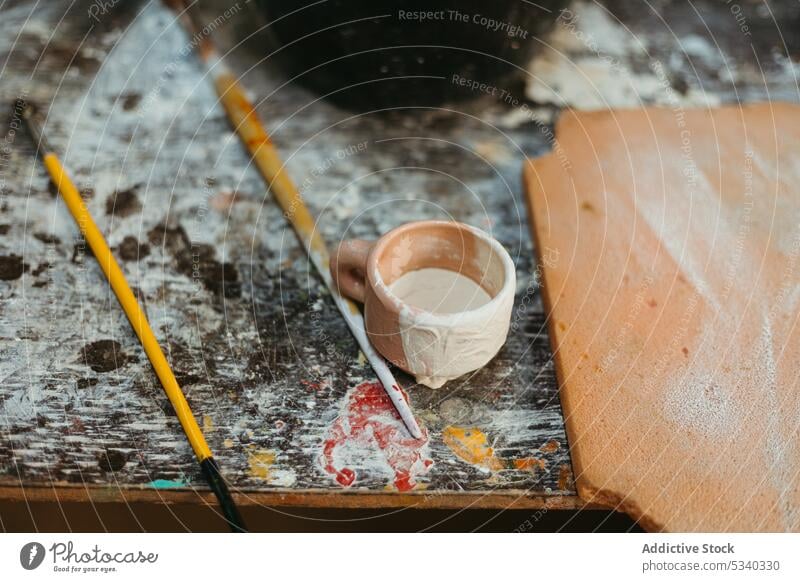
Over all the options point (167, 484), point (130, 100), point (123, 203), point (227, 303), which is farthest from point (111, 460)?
point (130, 100)

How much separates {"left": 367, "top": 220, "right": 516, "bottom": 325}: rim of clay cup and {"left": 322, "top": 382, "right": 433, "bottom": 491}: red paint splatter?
0.08 metres

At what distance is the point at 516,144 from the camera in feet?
2.46

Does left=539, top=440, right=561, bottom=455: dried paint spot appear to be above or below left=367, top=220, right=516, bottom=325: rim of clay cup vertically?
below

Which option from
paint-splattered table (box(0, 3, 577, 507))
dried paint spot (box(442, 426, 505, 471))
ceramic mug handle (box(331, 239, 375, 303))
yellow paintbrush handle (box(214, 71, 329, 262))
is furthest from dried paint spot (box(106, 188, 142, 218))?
dried paint spot (box(442, 426, 505, 471))

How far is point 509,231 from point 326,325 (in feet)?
0.64

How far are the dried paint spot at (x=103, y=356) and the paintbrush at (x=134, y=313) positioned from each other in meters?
0.02

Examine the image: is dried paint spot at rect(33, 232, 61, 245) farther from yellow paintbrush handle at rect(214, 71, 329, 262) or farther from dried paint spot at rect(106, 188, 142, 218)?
yellow paintbrush handle at rect(214, 71, 329, 262)

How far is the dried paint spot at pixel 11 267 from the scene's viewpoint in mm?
600

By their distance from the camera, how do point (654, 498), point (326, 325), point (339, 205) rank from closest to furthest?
point (654, 498), point (326, 325), point (339, 205)

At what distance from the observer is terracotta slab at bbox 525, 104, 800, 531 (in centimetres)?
49

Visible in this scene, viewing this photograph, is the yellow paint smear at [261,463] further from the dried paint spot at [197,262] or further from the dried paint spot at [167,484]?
the dried paint spot at [197,262]

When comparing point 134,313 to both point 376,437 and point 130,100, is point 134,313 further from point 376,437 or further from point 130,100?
point 130,100

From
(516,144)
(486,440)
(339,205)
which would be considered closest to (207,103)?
(339,205)

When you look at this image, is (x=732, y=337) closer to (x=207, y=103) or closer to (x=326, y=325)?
(x=326, y=325)
